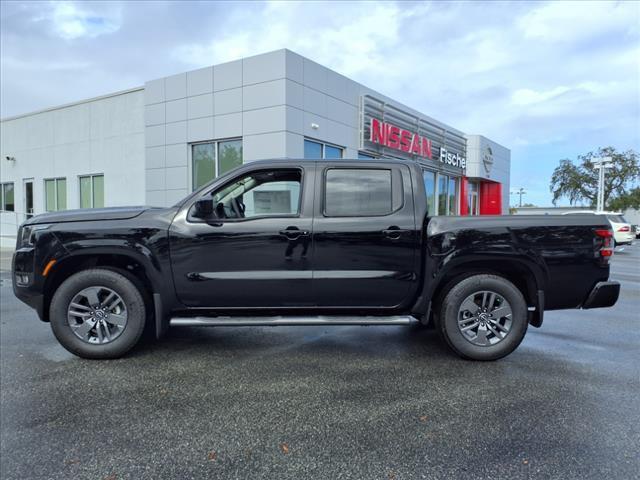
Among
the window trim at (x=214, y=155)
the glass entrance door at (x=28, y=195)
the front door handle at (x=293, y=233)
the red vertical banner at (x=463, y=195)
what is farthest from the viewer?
the red vertical banner at (x=463, y=195)

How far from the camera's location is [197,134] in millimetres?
13750

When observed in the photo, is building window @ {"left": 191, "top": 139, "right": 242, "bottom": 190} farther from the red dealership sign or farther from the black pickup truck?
the black pickup truck

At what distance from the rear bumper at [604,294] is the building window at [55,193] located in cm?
1909

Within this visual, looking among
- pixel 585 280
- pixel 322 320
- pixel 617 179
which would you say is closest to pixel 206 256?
pixel 322 320

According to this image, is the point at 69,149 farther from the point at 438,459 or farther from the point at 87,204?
the point at 438,459

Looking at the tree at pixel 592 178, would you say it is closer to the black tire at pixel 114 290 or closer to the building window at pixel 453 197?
the building window at pixel 453 197

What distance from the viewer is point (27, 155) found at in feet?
63.8

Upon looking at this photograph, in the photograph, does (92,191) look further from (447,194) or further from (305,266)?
(447,194)

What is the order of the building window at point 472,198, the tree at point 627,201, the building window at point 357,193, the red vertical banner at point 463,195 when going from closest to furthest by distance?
the building window at point 357,193
the red vertical banner at point 463,195
the building window at point 472,198
the tree at point 627,201

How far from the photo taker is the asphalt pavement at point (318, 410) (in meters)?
2.50

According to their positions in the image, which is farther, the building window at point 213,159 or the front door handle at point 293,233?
the building window at point 213,159

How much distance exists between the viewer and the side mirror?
3.99 meters

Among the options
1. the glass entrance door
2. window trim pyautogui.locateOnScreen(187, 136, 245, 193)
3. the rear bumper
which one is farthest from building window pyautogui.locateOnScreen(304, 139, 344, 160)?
the glass entrance door

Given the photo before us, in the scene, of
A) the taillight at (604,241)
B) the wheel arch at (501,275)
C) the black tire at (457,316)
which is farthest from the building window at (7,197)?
the taillight at (604,241)
